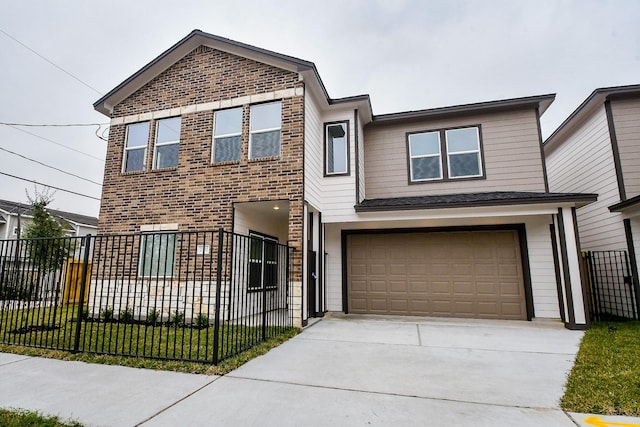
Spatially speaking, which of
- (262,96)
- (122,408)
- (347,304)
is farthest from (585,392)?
(262,96)

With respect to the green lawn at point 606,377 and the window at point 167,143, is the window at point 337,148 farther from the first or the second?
the green lawn at point 606,377

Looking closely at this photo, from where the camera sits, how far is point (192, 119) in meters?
8.57

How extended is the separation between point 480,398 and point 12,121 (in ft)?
60.0

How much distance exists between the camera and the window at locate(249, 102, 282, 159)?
788 centimetres

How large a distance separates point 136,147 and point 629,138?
43.5 ft

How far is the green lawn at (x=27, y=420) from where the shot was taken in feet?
9.05

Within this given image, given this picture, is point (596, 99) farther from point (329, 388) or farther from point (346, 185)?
point (329, 388)

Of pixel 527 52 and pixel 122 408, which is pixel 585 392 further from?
pixel 527 52

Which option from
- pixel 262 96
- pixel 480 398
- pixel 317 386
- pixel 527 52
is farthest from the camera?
pixel 527 52

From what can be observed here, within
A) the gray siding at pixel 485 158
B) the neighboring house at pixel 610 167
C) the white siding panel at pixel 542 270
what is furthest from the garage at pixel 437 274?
the neighboring house at pixel 610 167

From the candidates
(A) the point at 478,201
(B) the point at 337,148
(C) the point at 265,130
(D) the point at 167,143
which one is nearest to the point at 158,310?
(D) the point at 167,143

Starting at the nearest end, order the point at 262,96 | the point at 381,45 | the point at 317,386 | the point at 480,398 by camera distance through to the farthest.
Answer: the point at 480,398 < the point at 317,386 < the point at 262,96 < the point at 381,45

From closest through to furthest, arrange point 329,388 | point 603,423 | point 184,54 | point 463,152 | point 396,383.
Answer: point 603,423 → point 329,388 → point 396,383 → point 184,54 → point 463,152

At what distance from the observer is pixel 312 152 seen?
8.25m
